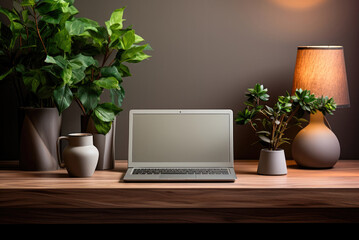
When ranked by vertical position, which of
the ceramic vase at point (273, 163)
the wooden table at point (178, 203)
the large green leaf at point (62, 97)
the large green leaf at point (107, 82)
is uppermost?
the large green leaf at point (107, 82)

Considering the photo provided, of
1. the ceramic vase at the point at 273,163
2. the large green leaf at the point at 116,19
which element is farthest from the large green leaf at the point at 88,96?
the ceramic vase at the point at 273,163

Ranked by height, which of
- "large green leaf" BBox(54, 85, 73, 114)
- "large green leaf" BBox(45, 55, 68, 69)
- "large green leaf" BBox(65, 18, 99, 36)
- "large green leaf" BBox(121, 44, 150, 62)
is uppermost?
"large green leaf" BBox(65, 18, 99, 36)

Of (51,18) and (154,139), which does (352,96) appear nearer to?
(154,139)

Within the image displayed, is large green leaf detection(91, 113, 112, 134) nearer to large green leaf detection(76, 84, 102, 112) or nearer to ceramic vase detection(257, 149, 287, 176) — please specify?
large green leaf detection(76, 84, 102, 112)

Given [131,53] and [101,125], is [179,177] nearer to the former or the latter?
[101,125]

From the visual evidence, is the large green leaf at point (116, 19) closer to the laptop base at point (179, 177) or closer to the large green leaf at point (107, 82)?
the large green leaf at point (107, 82)

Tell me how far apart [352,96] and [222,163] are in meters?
0.70

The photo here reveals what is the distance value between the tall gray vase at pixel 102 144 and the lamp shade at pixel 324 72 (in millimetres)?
786

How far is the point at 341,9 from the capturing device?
1937mm

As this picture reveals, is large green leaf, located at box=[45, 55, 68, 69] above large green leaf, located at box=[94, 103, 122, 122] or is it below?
above

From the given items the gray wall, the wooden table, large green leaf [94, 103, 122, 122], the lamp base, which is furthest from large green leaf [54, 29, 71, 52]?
the lamp base

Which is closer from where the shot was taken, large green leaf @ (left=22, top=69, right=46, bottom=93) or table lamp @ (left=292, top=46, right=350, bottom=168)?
large green leaf @ (left=22, top=69, right=46, bottom=93)

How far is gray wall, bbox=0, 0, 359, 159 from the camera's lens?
1.93 metres

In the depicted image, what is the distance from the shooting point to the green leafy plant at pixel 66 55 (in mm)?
1597
